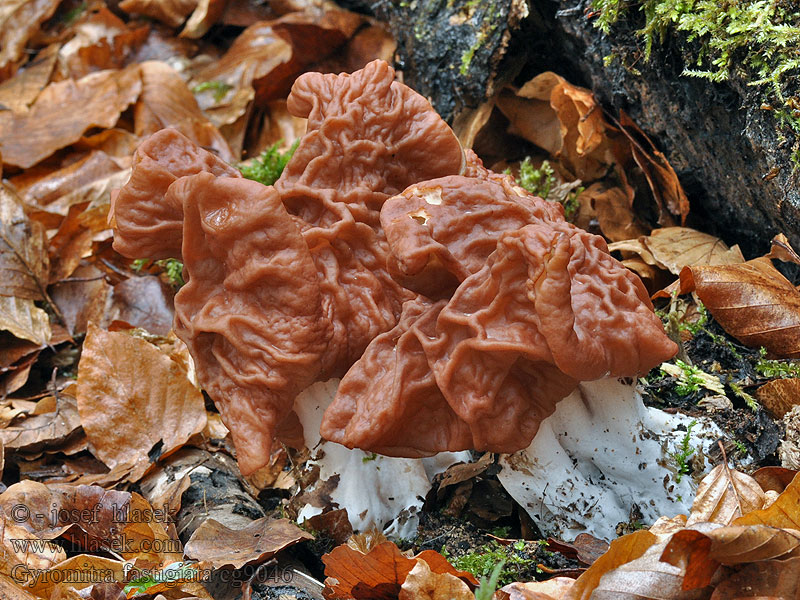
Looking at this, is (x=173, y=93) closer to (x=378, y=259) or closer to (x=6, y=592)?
(x=378, y=259)

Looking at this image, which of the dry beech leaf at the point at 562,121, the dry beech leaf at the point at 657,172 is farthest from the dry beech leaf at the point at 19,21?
the dry beech leaf at the point at 657,172

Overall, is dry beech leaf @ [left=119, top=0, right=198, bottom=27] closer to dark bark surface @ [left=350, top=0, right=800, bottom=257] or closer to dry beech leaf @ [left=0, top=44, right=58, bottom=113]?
dry beech leaf @ [left=0, top=44, right=58, bottom=113]

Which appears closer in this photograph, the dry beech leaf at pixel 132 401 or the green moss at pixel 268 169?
the dry beech leaf at pixel 132 401

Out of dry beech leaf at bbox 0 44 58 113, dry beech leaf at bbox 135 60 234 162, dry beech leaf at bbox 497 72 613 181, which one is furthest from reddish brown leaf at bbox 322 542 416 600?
dry beech leaf at bbox 0 44 58 113

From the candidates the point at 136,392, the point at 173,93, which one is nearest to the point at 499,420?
the point at 136,392

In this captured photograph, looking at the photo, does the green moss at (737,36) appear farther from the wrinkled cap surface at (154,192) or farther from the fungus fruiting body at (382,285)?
the wrinkled cap surface at (154,192)

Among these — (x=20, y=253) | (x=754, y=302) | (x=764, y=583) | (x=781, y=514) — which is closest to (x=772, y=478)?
(x=781, y=514)
